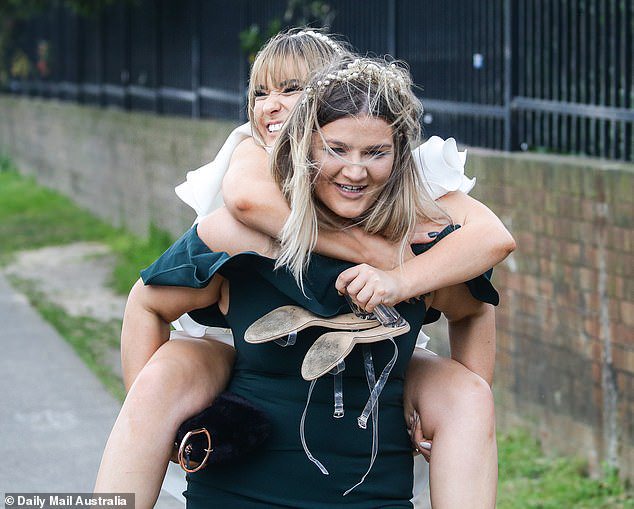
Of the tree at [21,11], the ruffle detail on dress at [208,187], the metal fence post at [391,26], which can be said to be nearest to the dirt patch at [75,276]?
the tree at [21,11]

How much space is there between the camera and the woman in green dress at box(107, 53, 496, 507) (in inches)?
110

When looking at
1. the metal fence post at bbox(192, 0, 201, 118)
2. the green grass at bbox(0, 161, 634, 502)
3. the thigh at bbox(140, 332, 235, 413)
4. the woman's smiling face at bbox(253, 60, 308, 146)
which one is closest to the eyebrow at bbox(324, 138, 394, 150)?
the woman's smiling face at bbox(253, 60, 308, 146)

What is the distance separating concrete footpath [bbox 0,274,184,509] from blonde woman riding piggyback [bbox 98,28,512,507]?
271 centimetres

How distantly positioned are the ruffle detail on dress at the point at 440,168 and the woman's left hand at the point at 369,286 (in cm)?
35

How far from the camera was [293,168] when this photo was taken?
290 cm

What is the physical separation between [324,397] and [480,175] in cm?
394

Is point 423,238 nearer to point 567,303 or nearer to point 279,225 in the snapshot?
point 279,225

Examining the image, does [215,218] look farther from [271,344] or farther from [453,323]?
[453,323]

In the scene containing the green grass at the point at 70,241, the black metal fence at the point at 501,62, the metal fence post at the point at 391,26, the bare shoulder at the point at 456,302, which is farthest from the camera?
the green grass at the point at 70,241

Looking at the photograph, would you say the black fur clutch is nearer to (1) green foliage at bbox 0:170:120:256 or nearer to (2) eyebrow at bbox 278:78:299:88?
(2) eyebrow at bbox 278:78:299:88

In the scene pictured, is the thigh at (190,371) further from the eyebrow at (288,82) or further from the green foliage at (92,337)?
the green foliage at (92,337)

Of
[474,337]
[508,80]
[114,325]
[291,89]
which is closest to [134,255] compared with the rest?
[114,325]

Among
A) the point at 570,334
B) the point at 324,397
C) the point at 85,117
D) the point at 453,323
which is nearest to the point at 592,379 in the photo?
the point at 570,334

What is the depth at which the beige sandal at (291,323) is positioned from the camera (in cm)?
276
